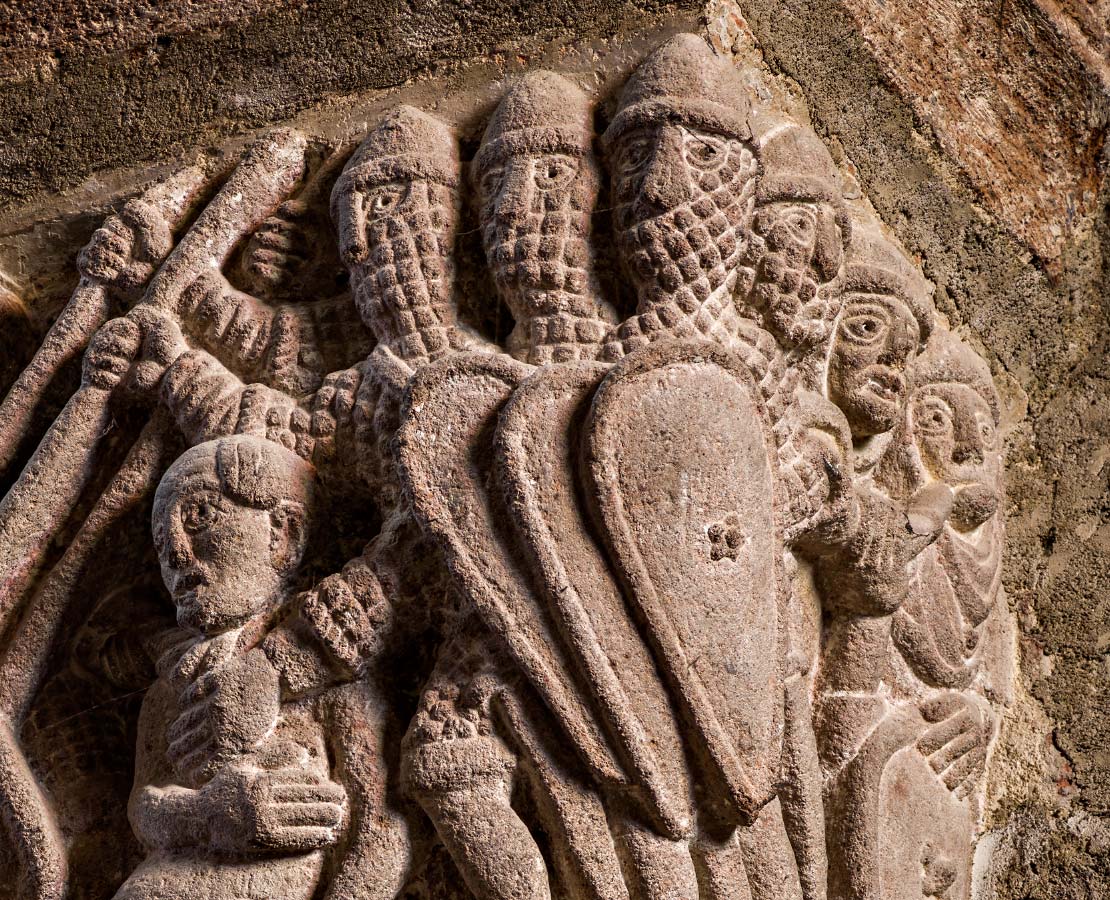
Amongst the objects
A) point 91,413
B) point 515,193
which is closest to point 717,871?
point 515,193

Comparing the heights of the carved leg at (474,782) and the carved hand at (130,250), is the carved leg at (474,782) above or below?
below

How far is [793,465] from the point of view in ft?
6.88

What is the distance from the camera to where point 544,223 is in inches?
81.6

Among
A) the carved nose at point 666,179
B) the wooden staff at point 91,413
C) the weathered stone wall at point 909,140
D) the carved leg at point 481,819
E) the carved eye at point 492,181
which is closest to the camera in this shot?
the carved leg at point 481,819

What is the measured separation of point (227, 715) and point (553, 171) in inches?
38.6

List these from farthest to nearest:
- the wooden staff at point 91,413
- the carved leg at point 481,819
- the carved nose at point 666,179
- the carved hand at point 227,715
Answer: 1. the wooden staff at point 91,413
2. the carved nose at point 666,179
3. the carved hand at point 227,715
4. the carved leg at point 481,819

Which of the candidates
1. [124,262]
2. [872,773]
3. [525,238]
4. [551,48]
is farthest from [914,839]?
[124,262]

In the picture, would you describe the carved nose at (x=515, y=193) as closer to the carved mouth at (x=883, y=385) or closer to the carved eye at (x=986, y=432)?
the carved mouth at (x=883, y=385)

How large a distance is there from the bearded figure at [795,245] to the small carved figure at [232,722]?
2.60ft

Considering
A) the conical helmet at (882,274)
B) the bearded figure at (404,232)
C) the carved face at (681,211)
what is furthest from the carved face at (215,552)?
the conical helmet at (882,274)

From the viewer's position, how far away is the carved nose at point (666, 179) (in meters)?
2.03

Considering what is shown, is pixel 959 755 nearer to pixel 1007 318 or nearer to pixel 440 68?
pixel 1007 318

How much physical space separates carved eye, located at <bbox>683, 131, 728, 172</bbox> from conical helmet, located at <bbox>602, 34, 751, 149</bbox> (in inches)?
0.6

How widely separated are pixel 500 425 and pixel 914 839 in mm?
→ 1020
